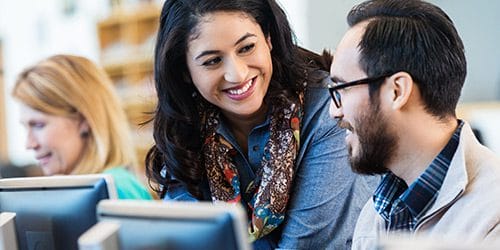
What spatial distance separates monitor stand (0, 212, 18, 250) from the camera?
116 cm

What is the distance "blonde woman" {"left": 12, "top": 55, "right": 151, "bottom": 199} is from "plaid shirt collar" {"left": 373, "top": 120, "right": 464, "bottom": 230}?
1181 mm

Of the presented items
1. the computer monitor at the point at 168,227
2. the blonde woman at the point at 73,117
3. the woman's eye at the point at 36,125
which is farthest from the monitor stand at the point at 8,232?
the woman's eye at the point at 36,125

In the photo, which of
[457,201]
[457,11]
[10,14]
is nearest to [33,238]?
[457,201]

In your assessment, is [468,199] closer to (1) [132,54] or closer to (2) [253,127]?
(2) [253,127]

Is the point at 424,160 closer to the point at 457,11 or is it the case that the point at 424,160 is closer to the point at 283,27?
the point at 283,27

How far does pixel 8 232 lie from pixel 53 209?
87mm

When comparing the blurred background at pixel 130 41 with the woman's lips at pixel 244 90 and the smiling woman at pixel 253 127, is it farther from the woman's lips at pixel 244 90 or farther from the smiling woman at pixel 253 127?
the woman's lips at pixel 244 90

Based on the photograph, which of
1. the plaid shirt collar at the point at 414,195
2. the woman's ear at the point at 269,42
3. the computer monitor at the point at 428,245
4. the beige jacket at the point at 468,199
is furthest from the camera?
the woman's ear at the point at 269,42

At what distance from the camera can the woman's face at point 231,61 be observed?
159 cm

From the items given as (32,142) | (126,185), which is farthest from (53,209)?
(32,142)

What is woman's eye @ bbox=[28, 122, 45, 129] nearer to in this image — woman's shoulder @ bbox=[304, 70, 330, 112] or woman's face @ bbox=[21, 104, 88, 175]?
woman's face @ bbox=[21, 104, 88, 175]

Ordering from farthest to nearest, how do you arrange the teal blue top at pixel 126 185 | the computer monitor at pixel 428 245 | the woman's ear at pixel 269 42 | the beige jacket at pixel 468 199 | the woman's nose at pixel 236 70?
the teal blue top at pixel 126 185
the woman's ear at pixel 269 42
the woman's nose at pixel 236 70
the beige jacket at pixel 468 199
the computer monitor at pixel 428 245

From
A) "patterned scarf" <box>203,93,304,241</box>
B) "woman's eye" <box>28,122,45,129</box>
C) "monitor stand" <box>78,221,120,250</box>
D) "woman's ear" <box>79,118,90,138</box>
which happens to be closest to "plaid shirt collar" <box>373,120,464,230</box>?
"patterned scarf" <box>203,93,304,241</box>

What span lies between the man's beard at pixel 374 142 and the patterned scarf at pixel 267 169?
1.12ft
